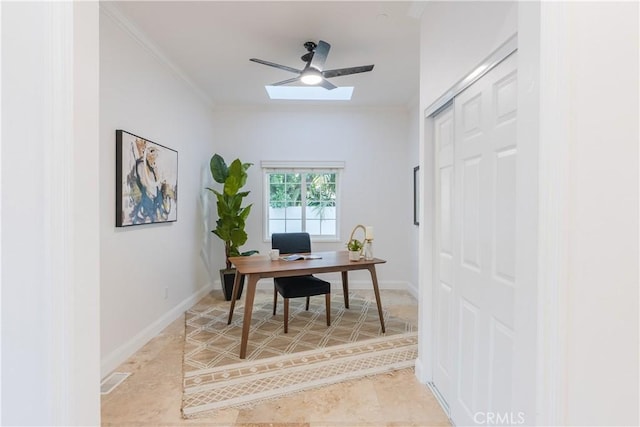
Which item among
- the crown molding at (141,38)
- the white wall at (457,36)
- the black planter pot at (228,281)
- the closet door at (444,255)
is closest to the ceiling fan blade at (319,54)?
the white wall at (457,36)

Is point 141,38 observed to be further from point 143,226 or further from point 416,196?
point 416,196

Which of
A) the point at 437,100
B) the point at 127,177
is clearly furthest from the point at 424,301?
the point at 127,177

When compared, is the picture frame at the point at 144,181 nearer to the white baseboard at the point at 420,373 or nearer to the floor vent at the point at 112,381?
the floor vent at the point at 112,381

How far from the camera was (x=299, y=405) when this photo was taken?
1.94 meters

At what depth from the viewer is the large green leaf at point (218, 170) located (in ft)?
13.7

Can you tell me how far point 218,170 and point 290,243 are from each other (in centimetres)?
143

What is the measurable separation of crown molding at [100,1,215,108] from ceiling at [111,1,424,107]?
2 centimetres

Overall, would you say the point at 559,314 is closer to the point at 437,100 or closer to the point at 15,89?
the point at 15,89

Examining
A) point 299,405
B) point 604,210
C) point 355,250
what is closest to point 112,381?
point 299,405

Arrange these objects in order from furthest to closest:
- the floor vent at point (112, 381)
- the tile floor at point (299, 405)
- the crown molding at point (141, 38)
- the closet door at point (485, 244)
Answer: the crown molding at point (141, 38), the floor vent at point (112, 381), the tile floor at point (299, 405), the closet door at point (485, 244)

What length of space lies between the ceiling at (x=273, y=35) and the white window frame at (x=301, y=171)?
1.21 m

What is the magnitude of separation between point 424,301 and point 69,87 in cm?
213

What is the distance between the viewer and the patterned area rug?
2.10 m

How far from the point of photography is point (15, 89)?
0.71 metres
